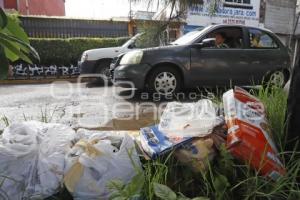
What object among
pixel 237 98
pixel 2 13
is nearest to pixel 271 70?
pixel 237 98

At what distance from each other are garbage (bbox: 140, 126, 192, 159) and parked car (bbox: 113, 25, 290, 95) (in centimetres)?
412

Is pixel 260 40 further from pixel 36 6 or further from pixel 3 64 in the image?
pixel 36 6

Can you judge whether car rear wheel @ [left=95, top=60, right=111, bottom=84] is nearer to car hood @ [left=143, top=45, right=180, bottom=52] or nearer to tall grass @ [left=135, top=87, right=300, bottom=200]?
car hood @ [left=143, top=45, right=180, bottom=52]

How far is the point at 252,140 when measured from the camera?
200 cm

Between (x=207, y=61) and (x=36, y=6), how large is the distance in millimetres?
18137

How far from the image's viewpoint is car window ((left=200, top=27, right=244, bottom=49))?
23.3 feet

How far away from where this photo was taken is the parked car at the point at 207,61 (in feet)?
21.5

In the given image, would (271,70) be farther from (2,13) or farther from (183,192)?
(2,13)

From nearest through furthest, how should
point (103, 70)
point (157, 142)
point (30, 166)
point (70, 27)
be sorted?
1. point (30, 166)
2. point (157, 142)
3. point (103, 70)
4. point (70, 27)

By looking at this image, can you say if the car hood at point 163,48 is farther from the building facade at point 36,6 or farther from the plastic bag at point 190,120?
the building facade at point 36,6

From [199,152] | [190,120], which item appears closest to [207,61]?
[190,120]

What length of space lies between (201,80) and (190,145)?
16.0 feet

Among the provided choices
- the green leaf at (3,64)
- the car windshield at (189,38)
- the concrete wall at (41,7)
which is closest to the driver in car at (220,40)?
the car windshield at (189,38)

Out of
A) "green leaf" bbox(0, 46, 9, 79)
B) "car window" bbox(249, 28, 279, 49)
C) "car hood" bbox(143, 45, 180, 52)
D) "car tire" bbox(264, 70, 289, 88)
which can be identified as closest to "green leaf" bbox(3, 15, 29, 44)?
"green leaf" bbox(0, 46, 9, 79)
